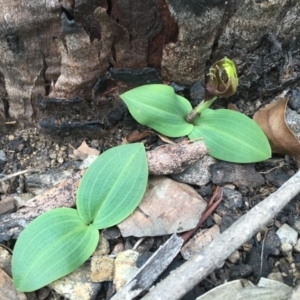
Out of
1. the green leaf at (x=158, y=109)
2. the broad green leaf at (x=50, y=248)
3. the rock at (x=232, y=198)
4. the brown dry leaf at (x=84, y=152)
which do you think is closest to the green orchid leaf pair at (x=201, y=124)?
the green leaf at (x=158, y=109)

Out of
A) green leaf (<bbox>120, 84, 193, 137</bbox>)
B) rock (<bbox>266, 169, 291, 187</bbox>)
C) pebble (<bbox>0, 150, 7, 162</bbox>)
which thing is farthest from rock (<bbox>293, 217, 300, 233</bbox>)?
pebble (<bbox>0, 150, 7, 162</bbox>)

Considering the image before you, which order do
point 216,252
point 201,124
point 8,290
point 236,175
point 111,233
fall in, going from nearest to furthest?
point 216,252 < point 8,290 < point 111,233 < point 236,175 < point 201,124

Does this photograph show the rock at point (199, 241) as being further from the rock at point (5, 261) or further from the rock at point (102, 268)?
the rock at point (5, 261)

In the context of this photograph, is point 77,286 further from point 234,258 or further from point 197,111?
point 197,111

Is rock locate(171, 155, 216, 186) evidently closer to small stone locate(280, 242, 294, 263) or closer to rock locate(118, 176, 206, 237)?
rock locate(118, 176, 206, 237)

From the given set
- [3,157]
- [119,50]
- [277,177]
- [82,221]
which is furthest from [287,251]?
[3,157]

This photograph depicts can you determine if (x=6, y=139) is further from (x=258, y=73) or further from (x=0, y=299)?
(x=258, y=73)
